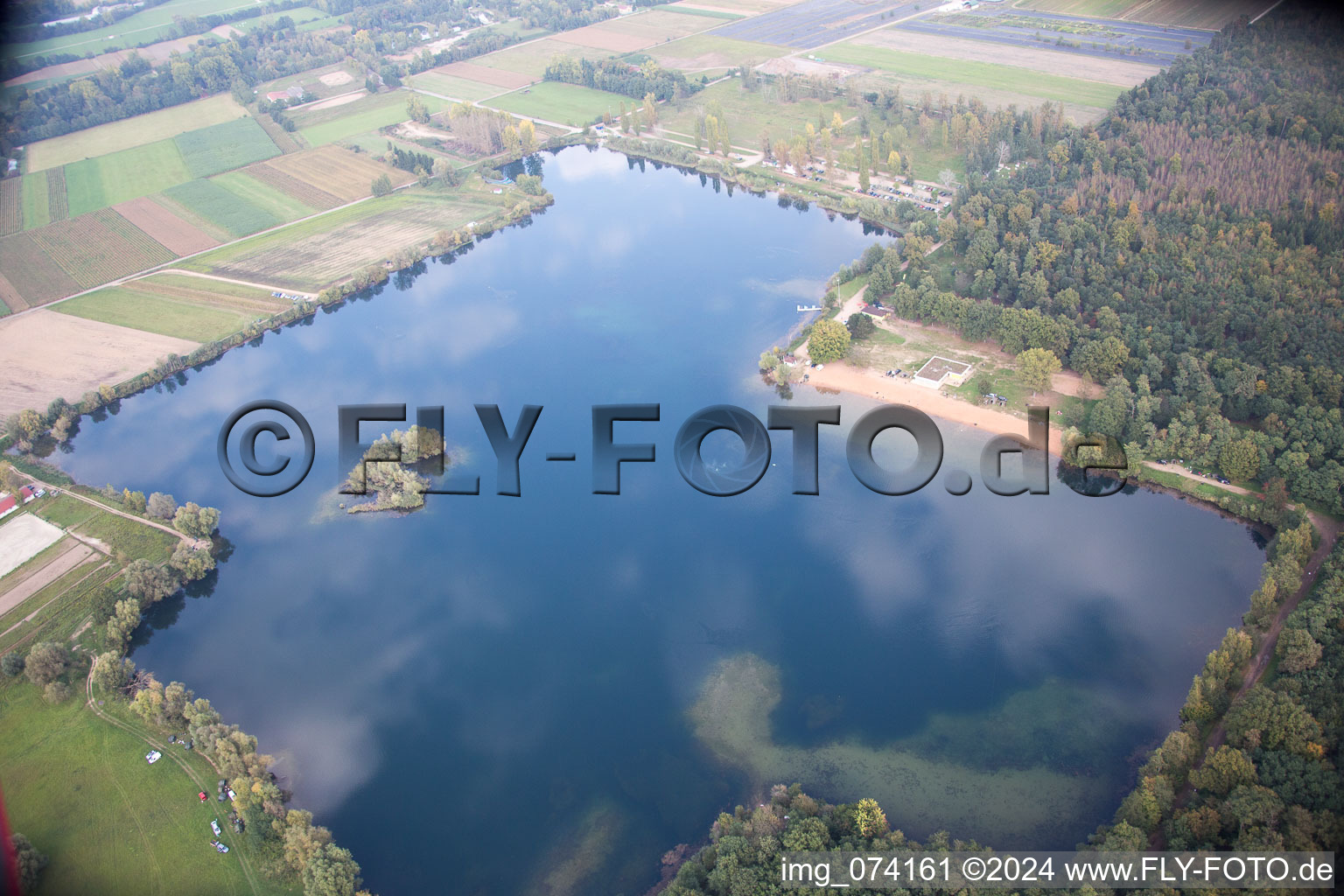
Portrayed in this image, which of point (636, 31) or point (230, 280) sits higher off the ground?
point (636, 31)

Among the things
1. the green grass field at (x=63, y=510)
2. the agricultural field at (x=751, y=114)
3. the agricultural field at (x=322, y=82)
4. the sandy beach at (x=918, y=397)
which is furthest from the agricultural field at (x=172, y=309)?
the agricultural field at (x=322, y=82)

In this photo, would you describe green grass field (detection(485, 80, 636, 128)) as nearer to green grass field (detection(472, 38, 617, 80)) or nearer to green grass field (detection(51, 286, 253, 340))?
green grass field (detection(472, 38, 617, 80))

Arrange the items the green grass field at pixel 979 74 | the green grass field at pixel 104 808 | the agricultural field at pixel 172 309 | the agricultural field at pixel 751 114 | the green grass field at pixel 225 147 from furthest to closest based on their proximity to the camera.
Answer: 1. the green grass field at pixel 979 74
2. the agricultural field at pixel 751 114
3. the green grass field at pixel 225 147
4. the agricultural field at pixel 172 309
5. the green grass field at pixel 104 808

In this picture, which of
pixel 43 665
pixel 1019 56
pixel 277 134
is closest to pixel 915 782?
pixel 43 665

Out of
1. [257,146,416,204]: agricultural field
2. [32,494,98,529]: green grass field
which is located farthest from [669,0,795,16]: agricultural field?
[32,494,98,529]: green grass field

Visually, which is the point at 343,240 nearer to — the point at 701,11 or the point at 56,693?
the point at 56,693

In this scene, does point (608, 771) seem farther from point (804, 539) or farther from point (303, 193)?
point (303, 193)

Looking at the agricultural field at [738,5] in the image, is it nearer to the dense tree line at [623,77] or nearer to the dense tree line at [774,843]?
the dense tree line at [623,77]
